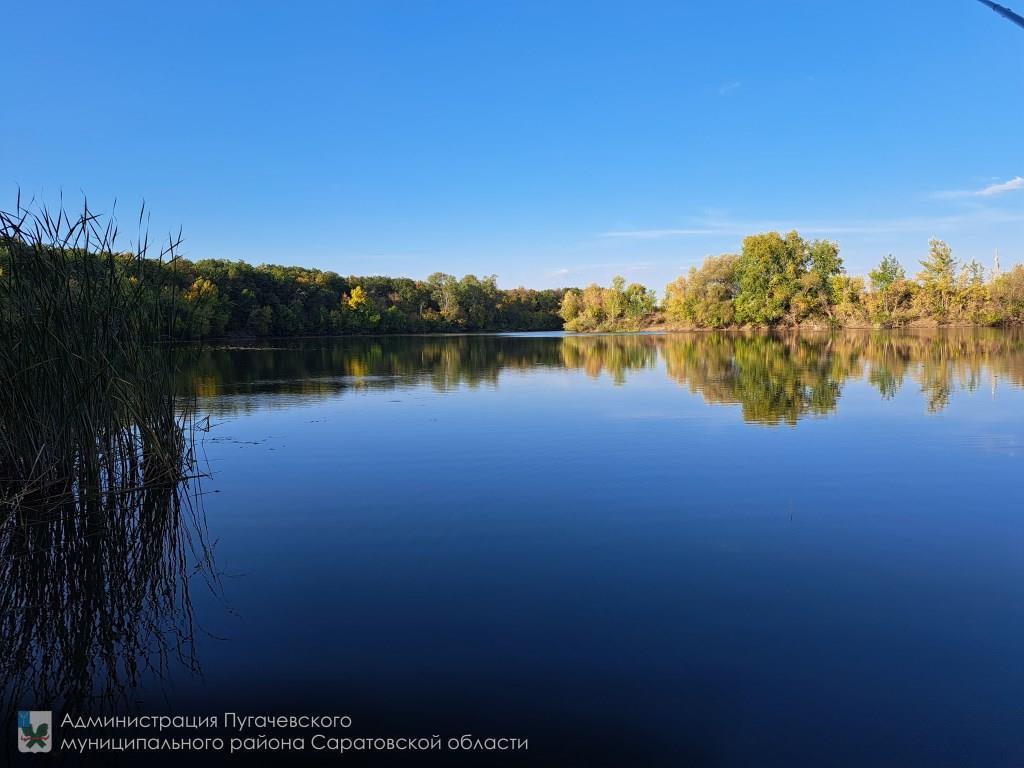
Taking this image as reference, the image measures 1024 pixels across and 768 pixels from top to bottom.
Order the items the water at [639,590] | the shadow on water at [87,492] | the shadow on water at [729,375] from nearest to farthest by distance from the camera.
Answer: the water at [639,590]
the shadow on water at [87,492]
the shadow on water at [729,375]

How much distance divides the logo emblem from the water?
606 mm

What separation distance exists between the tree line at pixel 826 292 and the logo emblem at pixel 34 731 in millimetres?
72869

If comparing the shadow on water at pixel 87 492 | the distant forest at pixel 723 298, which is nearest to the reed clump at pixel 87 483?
the shadow on water at pixel 87 492

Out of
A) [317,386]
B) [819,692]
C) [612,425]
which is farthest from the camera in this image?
[317,386]

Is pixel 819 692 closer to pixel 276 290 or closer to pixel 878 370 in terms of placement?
pixel 878 370

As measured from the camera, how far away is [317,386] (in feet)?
67.2

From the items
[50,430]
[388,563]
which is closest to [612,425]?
[388,563]

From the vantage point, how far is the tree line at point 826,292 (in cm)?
6425

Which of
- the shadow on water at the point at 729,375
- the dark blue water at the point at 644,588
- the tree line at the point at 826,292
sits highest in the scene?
the tree line at the point at 826,292

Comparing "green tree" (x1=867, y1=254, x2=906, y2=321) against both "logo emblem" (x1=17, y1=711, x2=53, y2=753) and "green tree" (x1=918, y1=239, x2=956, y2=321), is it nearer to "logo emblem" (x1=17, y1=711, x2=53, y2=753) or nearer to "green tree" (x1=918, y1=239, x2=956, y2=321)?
"green tree" (x1=918, y1=239, x2=956, y2=321)

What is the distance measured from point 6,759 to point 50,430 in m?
4.58

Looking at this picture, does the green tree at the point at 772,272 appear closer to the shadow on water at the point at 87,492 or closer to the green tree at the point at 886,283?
the green tree at the point at 886,283

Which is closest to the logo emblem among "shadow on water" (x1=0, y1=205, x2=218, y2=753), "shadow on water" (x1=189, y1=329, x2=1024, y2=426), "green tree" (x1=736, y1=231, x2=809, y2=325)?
"shadow on water" (x1=0, y1=205, x2=218, y2=753)

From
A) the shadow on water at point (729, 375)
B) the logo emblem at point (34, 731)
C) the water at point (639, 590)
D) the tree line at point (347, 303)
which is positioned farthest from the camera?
the tree line at point (347, 303)
